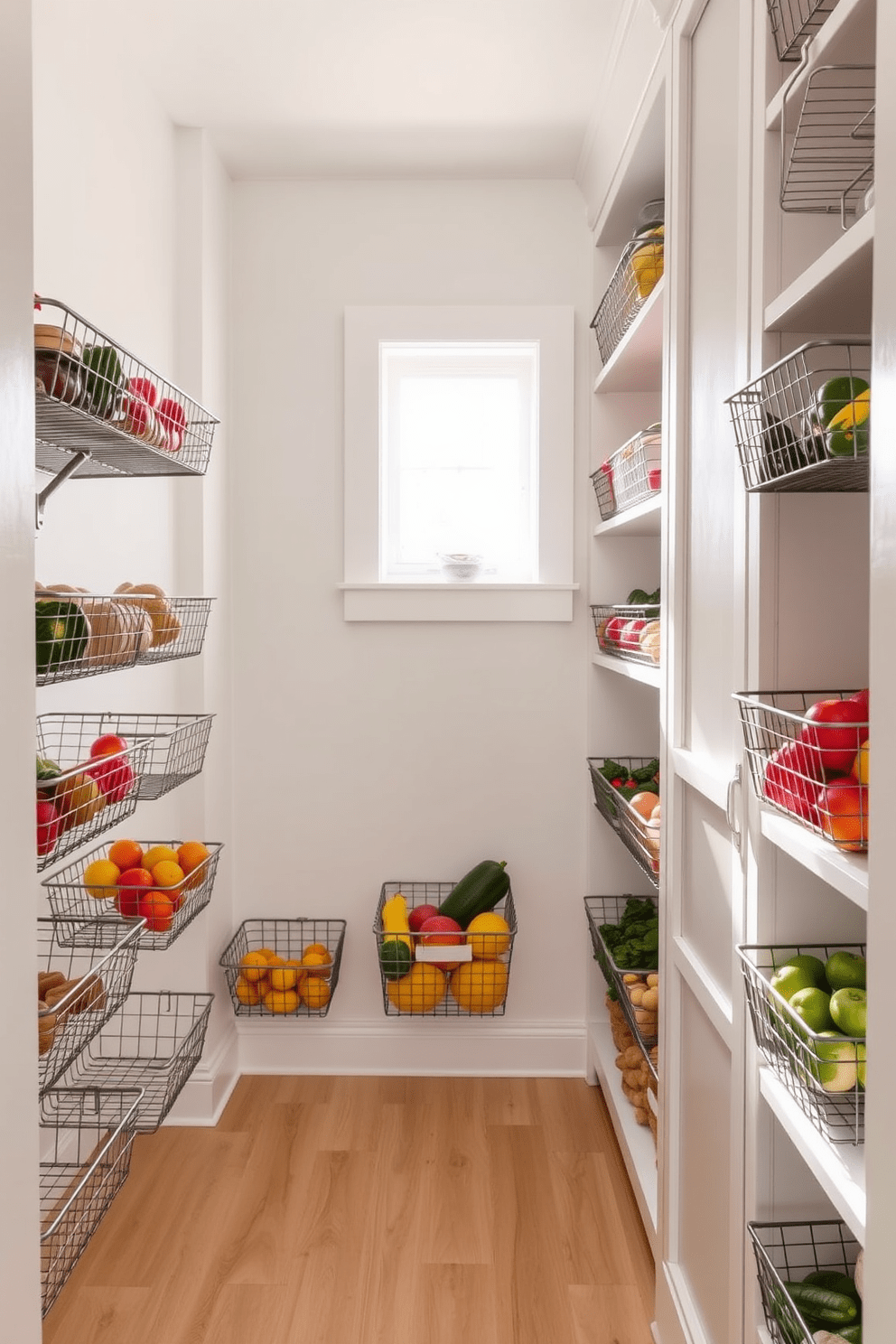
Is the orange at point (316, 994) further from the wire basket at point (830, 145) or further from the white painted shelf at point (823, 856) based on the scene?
the wire basket at point (830, 145)

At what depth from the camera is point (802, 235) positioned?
1.20 m

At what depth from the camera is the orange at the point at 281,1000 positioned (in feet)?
9.02

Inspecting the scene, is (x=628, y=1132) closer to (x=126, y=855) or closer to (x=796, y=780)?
(x=126, y=855)

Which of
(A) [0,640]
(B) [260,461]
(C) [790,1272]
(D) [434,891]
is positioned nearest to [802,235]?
(A) [0,640]

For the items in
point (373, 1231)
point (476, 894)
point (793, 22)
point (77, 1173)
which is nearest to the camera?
point (793, 22)

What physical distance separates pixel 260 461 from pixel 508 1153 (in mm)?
1942

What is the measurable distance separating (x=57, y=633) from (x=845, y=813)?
37.0 inches

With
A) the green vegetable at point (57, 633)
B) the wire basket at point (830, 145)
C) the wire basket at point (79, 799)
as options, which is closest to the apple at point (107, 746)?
the wire basket at point (79, 799)

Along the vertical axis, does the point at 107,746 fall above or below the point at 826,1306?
above

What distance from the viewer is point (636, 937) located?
7.95ft

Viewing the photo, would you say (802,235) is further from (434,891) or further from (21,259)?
(434,891)

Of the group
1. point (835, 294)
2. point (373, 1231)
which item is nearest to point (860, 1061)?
point (835, 294)

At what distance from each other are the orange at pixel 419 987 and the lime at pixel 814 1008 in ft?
5.75

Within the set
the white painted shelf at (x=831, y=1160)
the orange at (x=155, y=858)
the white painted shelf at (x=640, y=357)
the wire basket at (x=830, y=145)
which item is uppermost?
the white painted shelf at (x=640, y=357)
